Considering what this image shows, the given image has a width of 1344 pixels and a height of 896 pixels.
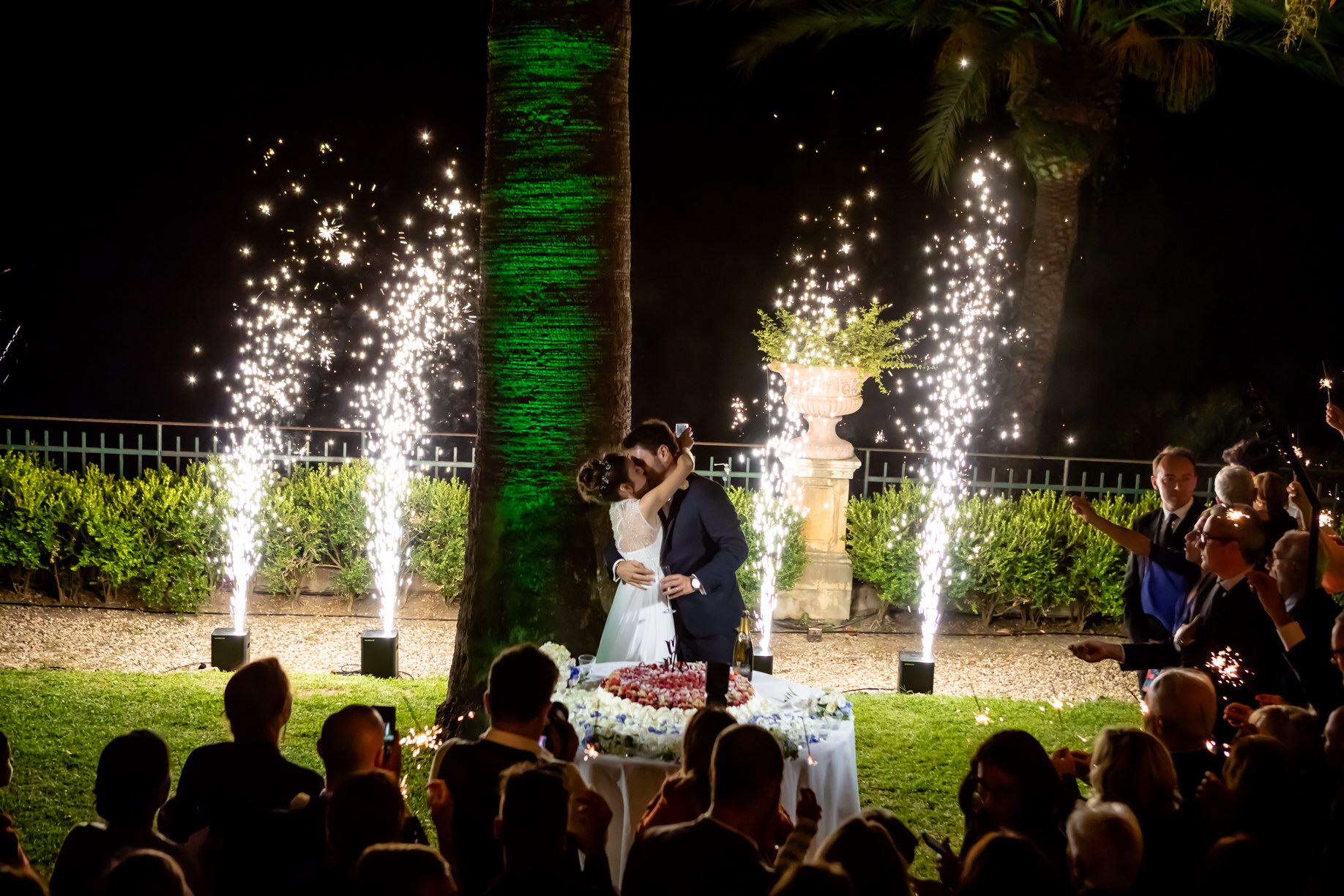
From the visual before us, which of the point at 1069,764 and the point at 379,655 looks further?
the point at 379,655

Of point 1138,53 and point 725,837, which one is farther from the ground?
point 1138,53

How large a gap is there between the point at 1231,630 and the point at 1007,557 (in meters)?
5.63

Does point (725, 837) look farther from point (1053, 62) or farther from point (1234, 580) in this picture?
point (1053, 62)

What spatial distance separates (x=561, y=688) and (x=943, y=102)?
15.4 m

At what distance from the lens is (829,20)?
17.3 meters

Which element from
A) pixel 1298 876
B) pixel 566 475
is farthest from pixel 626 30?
pixel 1298 876

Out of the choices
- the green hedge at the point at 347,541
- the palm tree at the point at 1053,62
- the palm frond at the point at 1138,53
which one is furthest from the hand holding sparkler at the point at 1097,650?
the palm frond at the point at 1138,53

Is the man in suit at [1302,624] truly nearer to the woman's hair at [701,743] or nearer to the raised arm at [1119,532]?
the raised arm at [1119,532]

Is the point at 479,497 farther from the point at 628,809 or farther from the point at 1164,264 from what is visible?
the point at 1164,264

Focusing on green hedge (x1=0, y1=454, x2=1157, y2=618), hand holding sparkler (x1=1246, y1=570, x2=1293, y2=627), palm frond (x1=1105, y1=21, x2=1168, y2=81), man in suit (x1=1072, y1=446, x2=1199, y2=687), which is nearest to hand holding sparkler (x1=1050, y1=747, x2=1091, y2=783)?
hand holding sparkler (x1=1246, y1=570, x2=1293, y2=627)

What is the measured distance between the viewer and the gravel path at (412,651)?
878cm

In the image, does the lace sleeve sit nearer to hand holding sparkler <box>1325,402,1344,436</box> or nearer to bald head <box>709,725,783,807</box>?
bald head <box>709,725,783,807</box>

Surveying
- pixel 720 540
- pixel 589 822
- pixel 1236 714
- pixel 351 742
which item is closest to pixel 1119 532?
pixel 1236 714

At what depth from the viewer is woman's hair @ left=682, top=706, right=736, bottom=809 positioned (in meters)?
3.38
